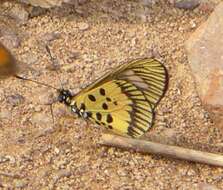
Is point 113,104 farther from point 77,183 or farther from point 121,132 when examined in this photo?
point 77,183

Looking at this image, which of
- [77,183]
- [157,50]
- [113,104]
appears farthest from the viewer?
[157,50]

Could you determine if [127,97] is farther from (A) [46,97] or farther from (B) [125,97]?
(A) [46,97]

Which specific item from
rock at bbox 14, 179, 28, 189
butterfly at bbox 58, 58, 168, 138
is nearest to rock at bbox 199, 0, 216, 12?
butterfly at bbox 58, 58, 168, 138

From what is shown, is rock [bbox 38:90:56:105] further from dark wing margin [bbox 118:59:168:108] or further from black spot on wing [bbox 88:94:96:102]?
dark wing margin [bbox 118:59:168:108]

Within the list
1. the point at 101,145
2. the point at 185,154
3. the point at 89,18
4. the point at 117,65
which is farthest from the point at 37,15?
the point at 185,154

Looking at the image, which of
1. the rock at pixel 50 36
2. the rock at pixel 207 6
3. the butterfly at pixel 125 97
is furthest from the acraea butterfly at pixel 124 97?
the rock at pixel 207 6

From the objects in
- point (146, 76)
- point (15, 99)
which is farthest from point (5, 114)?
point (146, 76)
